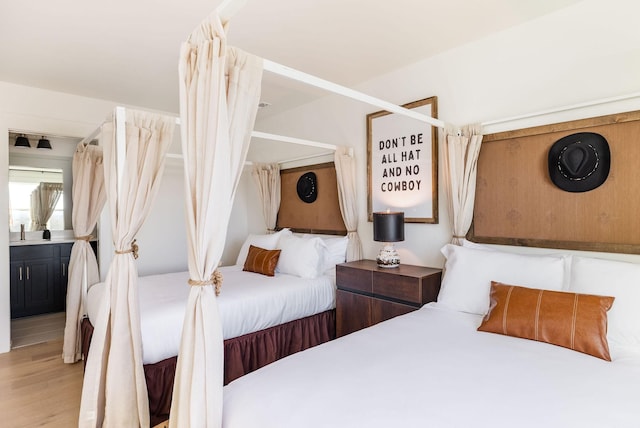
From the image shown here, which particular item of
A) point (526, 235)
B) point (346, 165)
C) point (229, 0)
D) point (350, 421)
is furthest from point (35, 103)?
point (526, 235)

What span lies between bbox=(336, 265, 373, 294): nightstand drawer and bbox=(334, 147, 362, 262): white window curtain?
42 centimetres

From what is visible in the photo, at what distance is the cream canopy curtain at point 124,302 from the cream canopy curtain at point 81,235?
1.37 m

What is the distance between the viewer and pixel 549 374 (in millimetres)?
1437

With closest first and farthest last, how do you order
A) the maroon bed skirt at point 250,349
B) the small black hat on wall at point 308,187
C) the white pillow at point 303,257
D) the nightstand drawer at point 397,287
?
the maroon bed skirt at point 250,349, the nightstand drawer at point 397,287, the white pillow at point 303,257, the small black hat on wall at point 308,187

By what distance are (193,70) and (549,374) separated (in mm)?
1967

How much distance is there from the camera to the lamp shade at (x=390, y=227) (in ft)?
9.72

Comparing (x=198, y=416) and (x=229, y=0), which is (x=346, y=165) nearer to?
(x=229, y=0)

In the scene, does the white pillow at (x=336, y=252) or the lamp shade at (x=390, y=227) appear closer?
the lamp shade at (x=390, y=227)

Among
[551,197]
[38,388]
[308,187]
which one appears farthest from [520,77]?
[38,388]

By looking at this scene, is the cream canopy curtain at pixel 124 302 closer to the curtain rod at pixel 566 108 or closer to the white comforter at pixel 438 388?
the white comforter at pixel 438 388

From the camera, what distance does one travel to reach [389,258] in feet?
10.1

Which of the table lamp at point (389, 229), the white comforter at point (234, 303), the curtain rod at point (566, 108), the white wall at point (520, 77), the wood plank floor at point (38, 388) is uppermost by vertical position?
the white wall at point (520, 77)

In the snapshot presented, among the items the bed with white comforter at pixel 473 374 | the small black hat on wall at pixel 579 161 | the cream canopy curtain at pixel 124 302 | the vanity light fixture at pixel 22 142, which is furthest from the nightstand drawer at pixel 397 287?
the vanity light fixture at pixel 22 142

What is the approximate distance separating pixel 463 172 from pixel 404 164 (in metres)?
0.70
